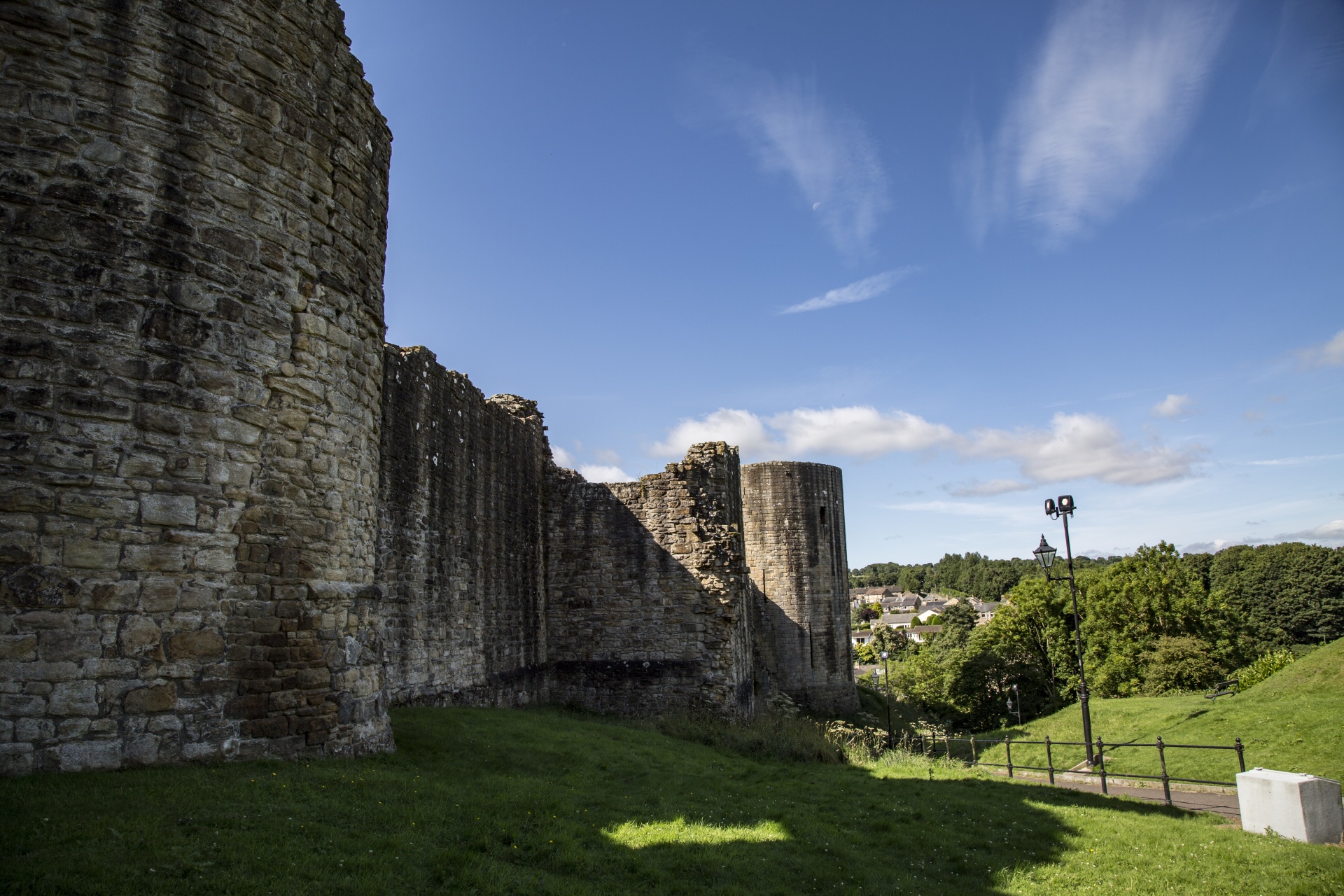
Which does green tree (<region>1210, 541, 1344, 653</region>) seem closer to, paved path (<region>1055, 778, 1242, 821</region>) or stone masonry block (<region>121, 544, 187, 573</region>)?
paved path (<region>1055, 778, 1242, 821</region>)

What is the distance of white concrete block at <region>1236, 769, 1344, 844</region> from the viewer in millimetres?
8859

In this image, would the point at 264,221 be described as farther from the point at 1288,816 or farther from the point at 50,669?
the point at 1288,816

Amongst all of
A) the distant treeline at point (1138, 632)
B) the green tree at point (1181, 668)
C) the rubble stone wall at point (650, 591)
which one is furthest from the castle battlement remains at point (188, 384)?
the green tree at point (1181, 668)

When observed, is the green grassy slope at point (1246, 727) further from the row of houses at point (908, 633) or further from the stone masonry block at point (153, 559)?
the row of houses at point (908, 633)

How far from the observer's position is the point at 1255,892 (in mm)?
7133

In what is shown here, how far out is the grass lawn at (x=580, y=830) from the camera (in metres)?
4.23

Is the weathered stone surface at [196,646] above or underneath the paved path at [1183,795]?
above

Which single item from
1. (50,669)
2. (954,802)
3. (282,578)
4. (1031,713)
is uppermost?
(282,578)

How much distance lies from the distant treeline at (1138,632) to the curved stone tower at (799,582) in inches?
253

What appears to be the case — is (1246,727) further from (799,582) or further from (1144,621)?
(1144,621)

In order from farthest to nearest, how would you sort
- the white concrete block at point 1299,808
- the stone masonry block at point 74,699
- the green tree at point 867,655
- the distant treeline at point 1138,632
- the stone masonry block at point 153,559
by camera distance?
the green tree at point 867,655, the distant treeline at point 1138,632, the white concrete block at point 1299,808, the stone masonry block at point 153,559, the stone masonry block at point 74,699

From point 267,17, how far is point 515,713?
11.0 metres

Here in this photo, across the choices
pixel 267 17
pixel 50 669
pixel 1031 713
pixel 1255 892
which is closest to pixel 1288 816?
pixel 1255 892

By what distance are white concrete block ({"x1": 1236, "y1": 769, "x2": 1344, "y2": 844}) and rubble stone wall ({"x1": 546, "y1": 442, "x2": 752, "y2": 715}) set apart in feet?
33.7
